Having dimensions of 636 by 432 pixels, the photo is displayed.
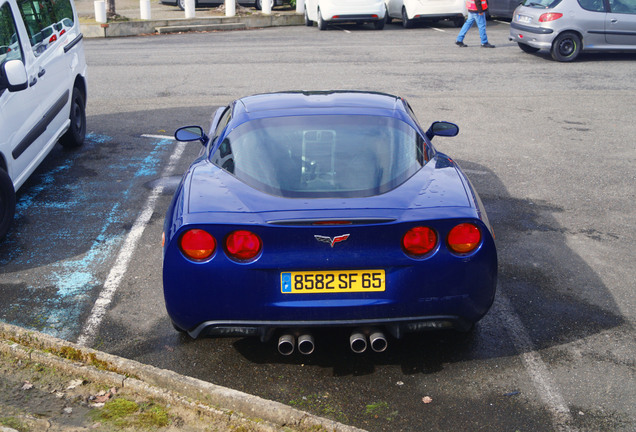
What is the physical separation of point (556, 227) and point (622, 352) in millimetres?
2253

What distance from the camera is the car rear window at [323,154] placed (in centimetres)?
433

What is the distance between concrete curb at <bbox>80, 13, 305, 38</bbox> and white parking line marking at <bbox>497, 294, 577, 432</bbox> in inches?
741

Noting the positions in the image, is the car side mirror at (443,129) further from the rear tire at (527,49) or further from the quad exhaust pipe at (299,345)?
the rear tire at (527,49)

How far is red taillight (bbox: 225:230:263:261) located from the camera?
395cm

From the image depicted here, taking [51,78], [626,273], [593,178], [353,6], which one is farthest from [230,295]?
[353,6]

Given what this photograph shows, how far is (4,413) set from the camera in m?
3.75

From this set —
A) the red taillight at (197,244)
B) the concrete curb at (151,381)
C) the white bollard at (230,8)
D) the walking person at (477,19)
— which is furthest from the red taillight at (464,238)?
the white bollard at (230,8)

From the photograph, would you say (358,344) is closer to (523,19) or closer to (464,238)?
(464,238)

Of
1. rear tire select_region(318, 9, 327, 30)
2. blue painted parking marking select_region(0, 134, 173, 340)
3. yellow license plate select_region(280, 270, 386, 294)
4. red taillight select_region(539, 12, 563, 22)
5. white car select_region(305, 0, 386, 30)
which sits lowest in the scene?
rear tire select_region(318, 9, 327, 30)

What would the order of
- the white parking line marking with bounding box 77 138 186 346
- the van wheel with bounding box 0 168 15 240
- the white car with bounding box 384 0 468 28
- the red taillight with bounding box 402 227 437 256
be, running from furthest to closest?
the white car with bounding box 384 0 468 28 < the van wheel with bounding box 0 168 15 240 < the white parking line marking with bounding box 77 138 186 346 < the red taillight with bounding box 402 227 437 256

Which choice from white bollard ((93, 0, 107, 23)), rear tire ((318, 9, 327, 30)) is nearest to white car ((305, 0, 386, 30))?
rear tire ((318, 9, 327, 30))

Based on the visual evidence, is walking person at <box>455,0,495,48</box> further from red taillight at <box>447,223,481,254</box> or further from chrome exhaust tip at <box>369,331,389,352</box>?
chrome exhaust tip at <box>369,331,389,352</box>

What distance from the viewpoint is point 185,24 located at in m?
22.5

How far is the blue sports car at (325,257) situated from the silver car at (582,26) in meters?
12.3
